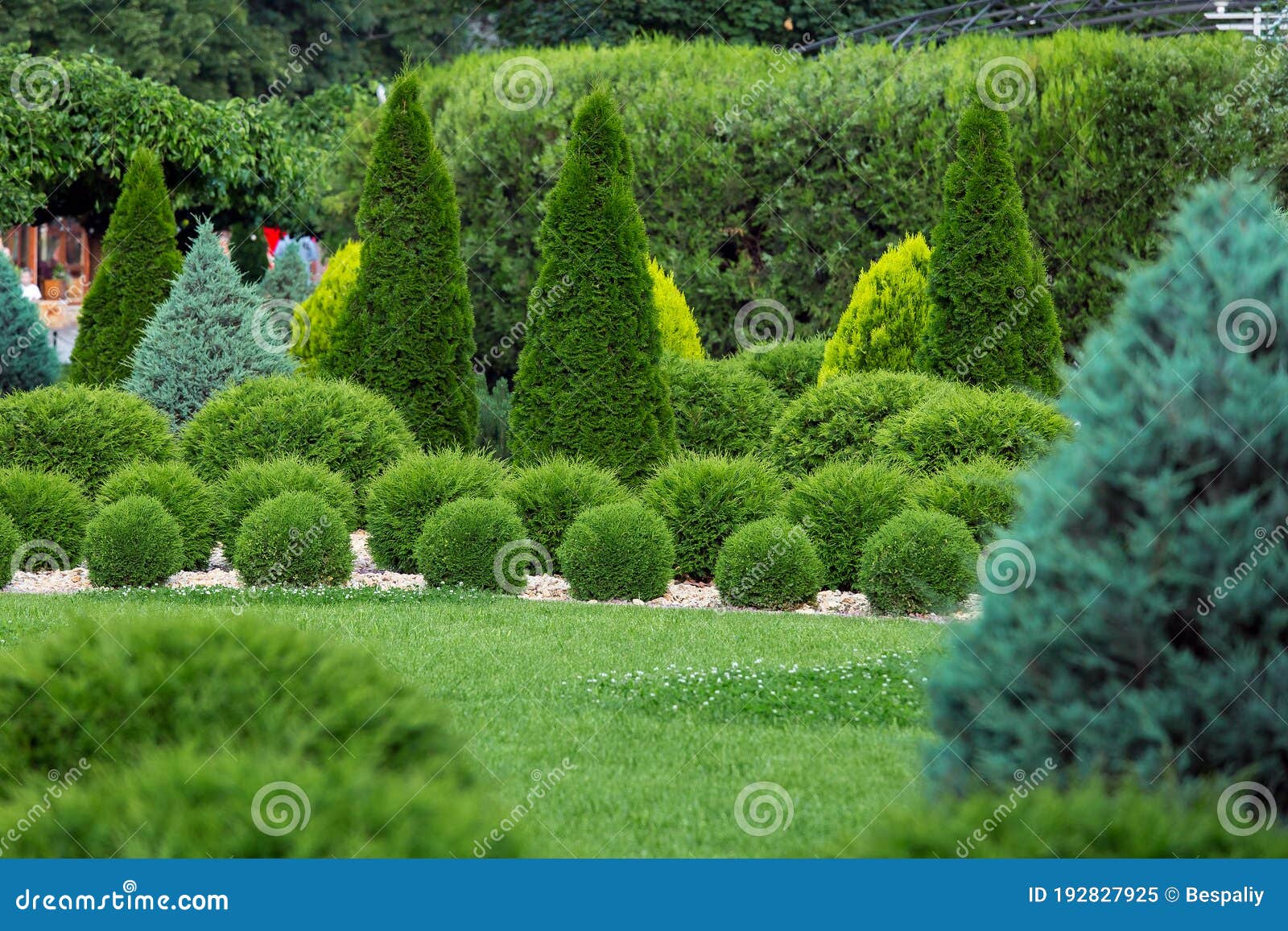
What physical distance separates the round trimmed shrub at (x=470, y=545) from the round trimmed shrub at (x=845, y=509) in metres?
2.08

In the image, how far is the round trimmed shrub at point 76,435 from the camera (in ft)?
36.5

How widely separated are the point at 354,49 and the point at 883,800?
3887 centimetres

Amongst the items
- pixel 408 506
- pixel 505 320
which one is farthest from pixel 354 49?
pixel 408 506

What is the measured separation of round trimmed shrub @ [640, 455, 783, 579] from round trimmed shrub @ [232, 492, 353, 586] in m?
2.31

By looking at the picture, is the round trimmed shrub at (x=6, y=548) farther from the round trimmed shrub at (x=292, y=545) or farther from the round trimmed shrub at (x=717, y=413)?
the round trimmed shrub at (x=717, y=413)

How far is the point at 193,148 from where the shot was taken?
20234 millimetres

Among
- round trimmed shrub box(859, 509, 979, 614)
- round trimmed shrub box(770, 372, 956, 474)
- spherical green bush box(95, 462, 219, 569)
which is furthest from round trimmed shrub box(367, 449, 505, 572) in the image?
round trimmed shrub box(859, 509, 979, 614)

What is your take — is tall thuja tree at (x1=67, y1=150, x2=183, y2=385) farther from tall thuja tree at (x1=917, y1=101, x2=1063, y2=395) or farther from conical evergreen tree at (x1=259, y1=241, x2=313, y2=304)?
tall thuja tree at (x1=917, y1=101, x2=1063, y2=395)

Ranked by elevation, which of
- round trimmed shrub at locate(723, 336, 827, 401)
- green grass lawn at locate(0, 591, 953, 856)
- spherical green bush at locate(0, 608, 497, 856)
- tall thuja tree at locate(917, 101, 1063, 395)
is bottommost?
green grass lawn at locate(0, 591, 953, 856)

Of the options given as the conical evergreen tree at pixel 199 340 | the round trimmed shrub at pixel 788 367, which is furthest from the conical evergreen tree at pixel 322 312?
the round trimmed shrub at pixel 788 367

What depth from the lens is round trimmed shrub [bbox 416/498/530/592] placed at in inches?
368

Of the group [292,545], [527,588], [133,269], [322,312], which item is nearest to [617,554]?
[527,588]

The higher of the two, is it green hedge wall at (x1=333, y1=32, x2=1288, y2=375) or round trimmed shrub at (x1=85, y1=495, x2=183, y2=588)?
green hedge wall at (x1=333, y1=32, x2=1288, y2=375)

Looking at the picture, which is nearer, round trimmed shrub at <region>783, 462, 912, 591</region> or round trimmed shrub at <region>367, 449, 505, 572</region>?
round trimmed shrub at <region>783, 462, 912, 591</region>
